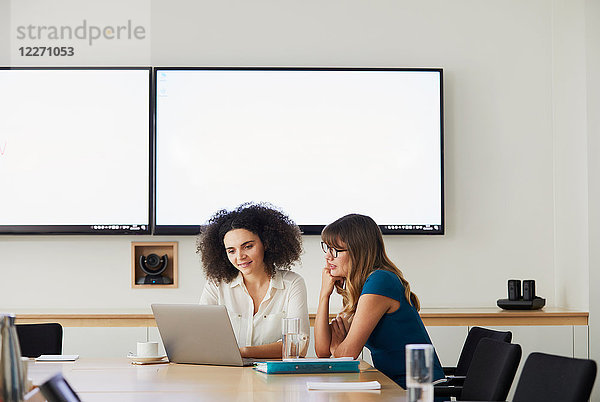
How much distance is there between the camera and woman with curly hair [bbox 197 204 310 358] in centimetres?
323

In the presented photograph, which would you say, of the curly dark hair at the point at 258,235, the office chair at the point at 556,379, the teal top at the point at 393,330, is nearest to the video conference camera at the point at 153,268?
the curly dark hair at the point at 258,235

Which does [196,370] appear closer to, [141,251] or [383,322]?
[383,322]

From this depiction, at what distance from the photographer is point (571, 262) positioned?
4281 millimetres

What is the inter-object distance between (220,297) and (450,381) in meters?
1.04

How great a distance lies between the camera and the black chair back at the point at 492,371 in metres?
2.28

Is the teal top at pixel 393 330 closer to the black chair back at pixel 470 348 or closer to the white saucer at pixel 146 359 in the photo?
the black chair back at pixel 470 348

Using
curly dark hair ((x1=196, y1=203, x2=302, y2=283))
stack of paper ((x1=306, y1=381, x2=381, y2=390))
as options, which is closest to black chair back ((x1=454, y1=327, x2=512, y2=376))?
curly dark hair ((x1=196, y1=203, x2=302, y2=283))

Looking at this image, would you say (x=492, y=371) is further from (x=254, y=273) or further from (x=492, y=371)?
(x=254, y=273)

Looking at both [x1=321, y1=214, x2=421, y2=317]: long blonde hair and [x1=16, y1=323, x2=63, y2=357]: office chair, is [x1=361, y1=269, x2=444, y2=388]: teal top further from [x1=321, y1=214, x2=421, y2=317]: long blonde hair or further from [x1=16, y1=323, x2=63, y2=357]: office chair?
[x1=16, y1=323, x2=63, y2=357]: office chair

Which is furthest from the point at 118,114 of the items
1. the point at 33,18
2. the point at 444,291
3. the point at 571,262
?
the point at 571,262

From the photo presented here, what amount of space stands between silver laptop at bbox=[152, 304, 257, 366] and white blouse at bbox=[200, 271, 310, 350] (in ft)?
1.10

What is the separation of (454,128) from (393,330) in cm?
184

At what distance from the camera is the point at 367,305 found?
2.84 metres

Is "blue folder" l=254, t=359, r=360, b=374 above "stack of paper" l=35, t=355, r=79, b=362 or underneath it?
above
